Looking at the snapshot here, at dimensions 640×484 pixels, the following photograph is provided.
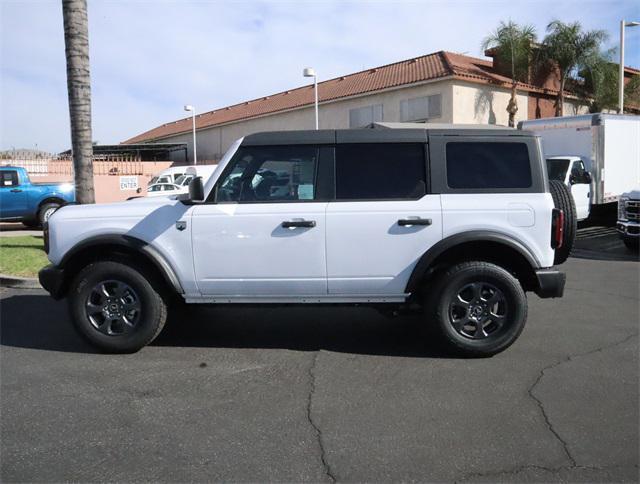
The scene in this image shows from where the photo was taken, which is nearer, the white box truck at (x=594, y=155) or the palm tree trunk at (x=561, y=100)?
the white box truck at (x=594, y=155)

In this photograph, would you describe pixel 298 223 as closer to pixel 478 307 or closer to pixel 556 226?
pixel 478 307

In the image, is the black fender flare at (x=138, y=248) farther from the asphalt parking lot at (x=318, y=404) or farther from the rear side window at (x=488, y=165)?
the rear side window at (x=488, y=165)

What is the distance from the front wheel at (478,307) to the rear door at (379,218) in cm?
34

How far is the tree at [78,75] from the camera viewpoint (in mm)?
9695

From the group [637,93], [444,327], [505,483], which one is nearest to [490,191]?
[444,327]

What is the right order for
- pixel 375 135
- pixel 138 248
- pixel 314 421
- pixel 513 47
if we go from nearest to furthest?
pixel 314 421 < pixel 138 248 < pixel 375 135 < pixel 513 47

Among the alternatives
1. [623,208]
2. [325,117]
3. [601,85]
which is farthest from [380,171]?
[325,117]

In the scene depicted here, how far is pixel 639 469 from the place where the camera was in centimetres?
329

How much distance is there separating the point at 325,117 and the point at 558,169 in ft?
57.4

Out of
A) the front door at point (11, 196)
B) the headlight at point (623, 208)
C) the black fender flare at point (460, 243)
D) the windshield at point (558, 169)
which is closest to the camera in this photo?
the black fender flare at point (460, 243)

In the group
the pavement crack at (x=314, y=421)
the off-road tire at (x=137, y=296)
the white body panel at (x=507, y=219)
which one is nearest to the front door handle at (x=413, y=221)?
the white body panel at (x=507, y=219)

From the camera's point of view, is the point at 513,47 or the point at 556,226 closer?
the point at 556,226

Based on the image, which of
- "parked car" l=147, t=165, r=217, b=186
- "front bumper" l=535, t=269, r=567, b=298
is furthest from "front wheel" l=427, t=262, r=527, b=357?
"parked car" l=147, t=165, r=217, b=186

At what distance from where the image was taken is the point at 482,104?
82.0 ft
